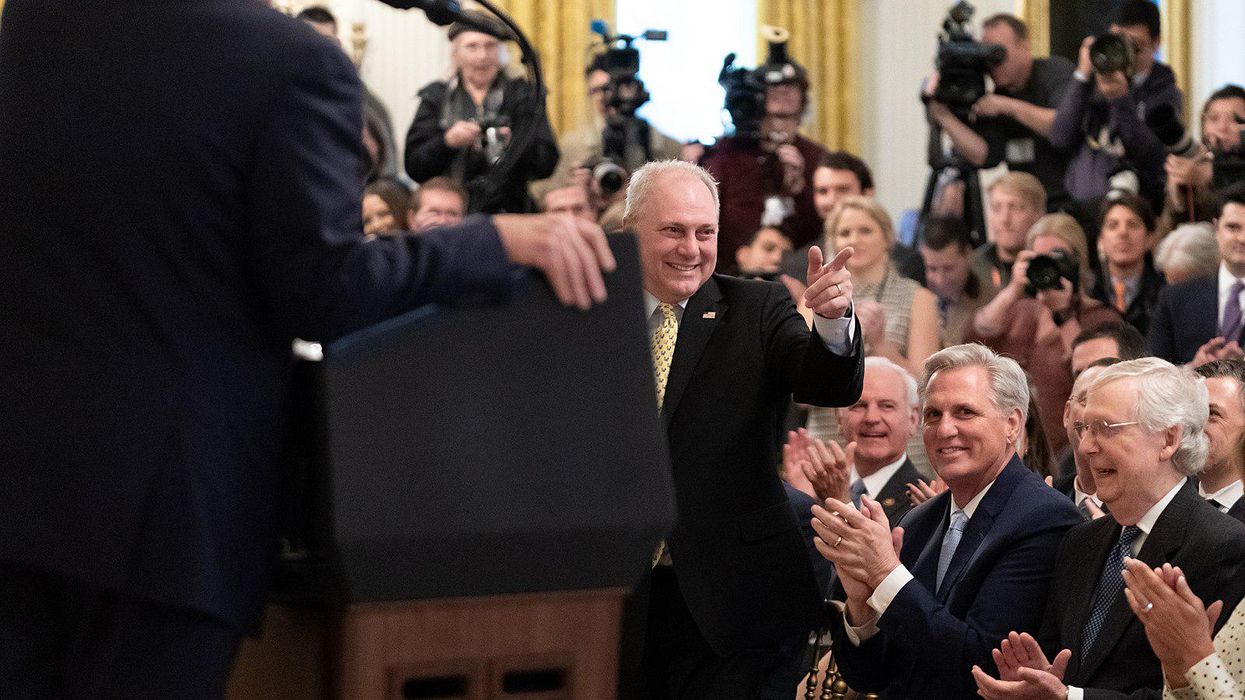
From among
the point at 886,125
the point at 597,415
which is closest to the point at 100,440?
the point at 597,415

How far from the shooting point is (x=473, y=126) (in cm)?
623

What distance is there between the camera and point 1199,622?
8.80ft

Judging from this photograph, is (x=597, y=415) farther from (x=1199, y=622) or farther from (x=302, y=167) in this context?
(x=1199, y=622)

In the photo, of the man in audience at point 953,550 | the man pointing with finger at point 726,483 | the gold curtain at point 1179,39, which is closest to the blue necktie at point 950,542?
the man in audience at point 953,550

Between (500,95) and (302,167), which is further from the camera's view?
(500,95)

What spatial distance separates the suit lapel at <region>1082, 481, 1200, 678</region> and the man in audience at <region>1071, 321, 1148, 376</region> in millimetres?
1769

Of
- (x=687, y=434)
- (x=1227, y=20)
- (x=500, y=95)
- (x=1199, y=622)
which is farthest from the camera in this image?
(x=1227, y=20)

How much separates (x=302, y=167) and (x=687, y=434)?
1493 millimetres

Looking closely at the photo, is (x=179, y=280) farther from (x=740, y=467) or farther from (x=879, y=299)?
(x=879, y=299)

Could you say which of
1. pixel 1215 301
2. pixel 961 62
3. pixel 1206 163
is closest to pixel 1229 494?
pixel 1215 301

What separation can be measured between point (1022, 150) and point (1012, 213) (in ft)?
2.01

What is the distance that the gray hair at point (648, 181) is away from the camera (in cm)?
336

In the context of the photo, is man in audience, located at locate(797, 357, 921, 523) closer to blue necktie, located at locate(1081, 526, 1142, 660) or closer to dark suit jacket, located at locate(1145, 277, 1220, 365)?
blue necktie, located at locate(1081, 526, 1142, 660)

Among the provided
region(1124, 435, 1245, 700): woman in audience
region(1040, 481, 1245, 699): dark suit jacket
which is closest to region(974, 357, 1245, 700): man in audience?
region(1040, 481, 1245, 699): dark suit jacket
